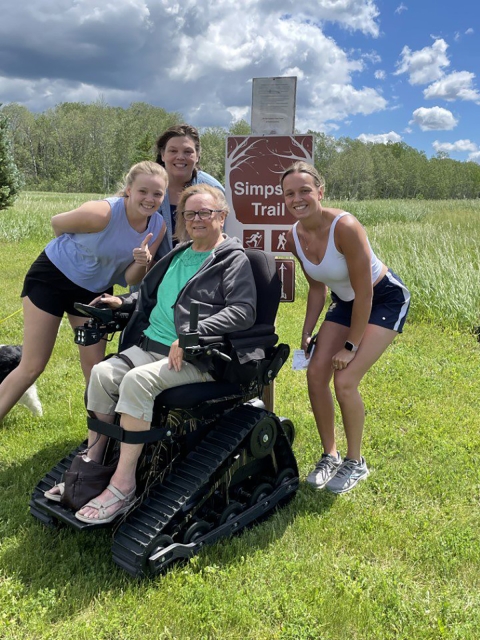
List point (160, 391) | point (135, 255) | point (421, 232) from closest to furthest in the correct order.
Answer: point (160, 391), point (135, 255), point (421, 232)

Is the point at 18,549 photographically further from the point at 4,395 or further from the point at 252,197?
the point at 252,197

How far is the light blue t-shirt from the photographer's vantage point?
10.9 ft

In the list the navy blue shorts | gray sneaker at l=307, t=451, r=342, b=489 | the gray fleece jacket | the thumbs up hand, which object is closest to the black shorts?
the thumbs up hand

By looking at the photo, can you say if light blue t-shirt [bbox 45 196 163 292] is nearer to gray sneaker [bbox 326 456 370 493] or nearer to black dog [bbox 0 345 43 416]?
black dog [bbox 0 345 43 416]

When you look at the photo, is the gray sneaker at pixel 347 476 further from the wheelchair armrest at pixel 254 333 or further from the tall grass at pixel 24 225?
the tall grass at pixel 24 225

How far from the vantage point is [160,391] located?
267cm

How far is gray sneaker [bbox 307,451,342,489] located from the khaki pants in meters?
1.15

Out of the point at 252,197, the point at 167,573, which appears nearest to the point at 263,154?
the point at 252,197

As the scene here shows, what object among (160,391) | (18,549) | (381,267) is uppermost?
(381,267)

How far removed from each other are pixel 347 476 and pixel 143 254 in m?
1.94

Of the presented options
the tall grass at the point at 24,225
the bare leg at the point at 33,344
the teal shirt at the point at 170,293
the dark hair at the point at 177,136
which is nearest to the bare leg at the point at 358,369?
the teal shirt at the point at 170,293

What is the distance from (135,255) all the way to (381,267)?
5.08 ft

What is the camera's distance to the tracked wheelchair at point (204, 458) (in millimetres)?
2525

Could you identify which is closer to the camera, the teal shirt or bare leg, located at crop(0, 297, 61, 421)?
the teal shirt
